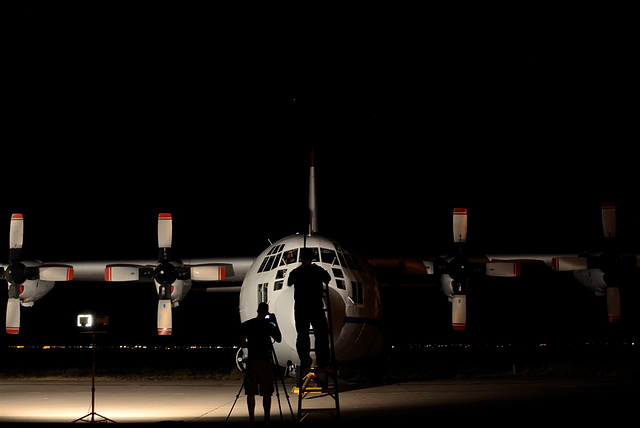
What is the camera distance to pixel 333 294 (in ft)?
51.8

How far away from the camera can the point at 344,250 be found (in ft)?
58.6

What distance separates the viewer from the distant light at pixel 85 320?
13.5 meters

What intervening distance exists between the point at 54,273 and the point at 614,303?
52.2ft

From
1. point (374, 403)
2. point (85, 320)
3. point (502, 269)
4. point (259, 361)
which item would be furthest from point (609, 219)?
point (85, 320)

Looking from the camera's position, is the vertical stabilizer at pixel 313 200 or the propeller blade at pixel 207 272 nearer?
the propeller blade at pixel 207 272

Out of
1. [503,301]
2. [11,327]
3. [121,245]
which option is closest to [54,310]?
[121,245]

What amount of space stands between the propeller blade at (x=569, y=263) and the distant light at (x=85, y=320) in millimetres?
14291

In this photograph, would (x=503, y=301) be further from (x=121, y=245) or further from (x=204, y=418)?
(x=204, y=418)

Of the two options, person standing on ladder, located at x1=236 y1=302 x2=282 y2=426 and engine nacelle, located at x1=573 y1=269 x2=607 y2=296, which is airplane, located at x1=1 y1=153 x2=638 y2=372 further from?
person standing on ladder, located at x1=236 y1=302 x2=282 y2=426

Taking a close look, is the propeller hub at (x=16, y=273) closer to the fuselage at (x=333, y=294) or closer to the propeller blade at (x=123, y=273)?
Result: the propeller blade at (x=123, y=273)

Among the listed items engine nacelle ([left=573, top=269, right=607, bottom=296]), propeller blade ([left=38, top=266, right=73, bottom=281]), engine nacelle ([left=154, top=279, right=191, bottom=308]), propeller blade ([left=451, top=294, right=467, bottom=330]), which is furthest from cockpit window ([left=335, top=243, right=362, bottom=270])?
propeller blade ([left=38, top=266, right=73, bottom=281])

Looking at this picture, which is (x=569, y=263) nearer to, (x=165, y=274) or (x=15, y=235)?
(x=165, y=274)

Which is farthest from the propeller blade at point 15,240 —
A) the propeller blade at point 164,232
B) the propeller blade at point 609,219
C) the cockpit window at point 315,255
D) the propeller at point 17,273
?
the propeller blade at point 609,219

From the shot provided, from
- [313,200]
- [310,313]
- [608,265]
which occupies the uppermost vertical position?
[313,200]
